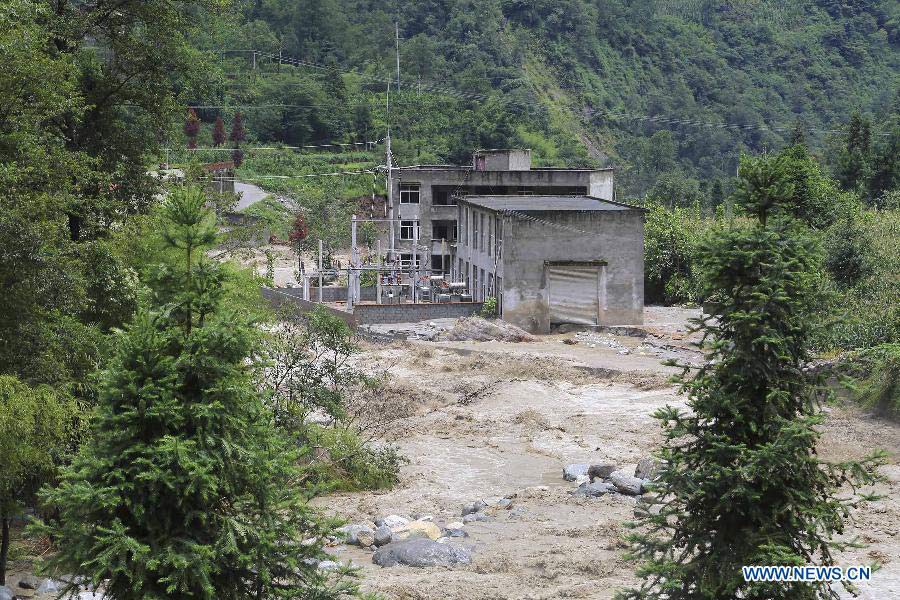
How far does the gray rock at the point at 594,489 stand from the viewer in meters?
21.2

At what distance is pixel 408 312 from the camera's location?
41.6 m

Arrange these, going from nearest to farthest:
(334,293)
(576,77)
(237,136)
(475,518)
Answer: (475,518), (334,293), (237,136), (576,77)

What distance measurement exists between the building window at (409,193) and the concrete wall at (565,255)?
19.1m

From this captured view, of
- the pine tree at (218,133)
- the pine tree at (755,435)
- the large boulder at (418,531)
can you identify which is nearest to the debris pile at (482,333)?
the large boulder at (418,531)

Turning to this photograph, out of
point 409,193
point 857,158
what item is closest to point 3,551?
point 409,193

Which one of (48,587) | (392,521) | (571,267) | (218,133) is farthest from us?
(218,133)

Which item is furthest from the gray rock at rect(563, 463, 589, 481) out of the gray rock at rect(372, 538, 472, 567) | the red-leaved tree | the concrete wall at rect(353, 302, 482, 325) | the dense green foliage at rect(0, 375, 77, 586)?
the red-leaved tree

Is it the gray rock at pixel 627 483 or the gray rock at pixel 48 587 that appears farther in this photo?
the gray rock at pixel 627 483

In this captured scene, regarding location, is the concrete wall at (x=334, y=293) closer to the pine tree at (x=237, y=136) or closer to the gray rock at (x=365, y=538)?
the gray rock at (x=365, y=538)

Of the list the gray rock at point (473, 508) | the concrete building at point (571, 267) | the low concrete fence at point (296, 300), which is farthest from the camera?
the concrete building at point (571, 267)

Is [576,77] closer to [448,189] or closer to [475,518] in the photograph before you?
[448,189]

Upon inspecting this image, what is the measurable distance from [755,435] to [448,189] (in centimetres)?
4905

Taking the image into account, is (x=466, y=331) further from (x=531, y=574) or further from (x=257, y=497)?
(x=257, y=497)

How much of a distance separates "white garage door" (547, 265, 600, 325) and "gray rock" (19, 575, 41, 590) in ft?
84.2
